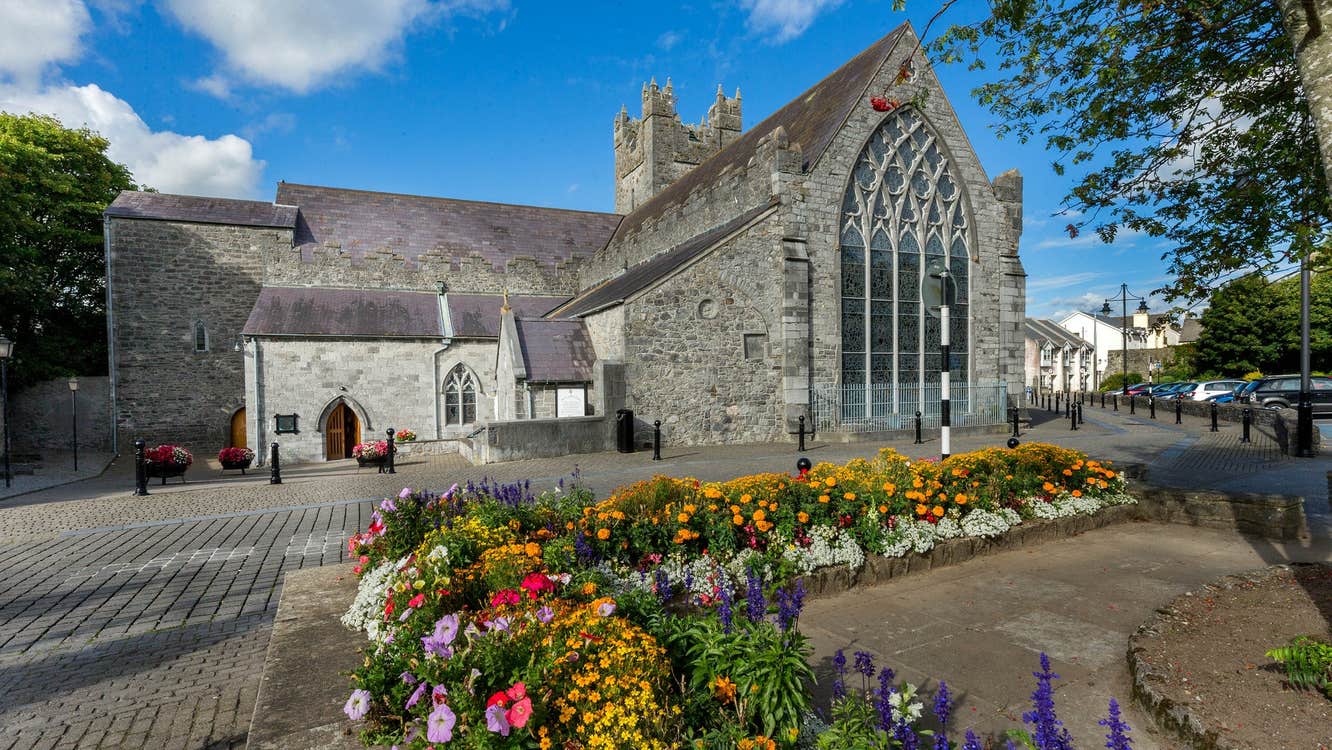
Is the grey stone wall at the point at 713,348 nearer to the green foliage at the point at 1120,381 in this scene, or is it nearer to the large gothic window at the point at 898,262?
the large gothic window at the point at 898,262

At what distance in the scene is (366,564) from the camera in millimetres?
5055

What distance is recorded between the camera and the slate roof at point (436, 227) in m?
26.1

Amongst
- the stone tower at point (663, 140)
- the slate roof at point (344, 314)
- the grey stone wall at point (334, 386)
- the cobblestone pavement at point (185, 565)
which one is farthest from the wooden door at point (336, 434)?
the stone tower at point (663, 140)

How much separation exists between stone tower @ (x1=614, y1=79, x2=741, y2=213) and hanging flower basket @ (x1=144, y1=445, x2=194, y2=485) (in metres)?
23.8

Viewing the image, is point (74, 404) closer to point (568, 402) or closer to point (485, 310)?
point (485, 310)

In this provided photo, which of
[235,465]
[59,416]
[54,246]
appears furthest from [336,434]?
[54,246]

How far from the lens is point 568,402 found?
17609 millimetres

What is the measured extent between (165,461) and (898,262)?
21878 mm

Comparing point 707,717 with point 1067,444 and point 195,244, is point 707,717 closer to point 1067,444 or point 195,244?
point 1067,444

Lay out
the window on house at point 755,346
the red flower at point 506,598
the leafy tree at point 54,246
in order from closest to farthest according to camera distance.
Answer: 1. the red flower at point 506,598
2. the window on house at point 755,346
3. the leafy tree at point 54,246

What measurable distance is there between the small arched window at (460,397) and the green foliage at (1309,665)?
22268mm

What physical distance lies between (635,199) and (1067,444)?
85.0 feet

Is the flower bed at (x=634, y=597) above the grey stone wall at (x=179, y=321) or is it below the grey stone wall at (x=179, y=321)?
below

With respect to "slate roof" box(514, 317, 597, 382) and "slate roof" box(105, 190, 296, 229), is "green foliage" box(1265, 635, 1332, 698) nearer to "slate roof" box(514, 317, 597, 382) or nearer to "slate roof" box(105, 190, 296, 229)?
"slate roof" box(514, 317, 597, 382)
